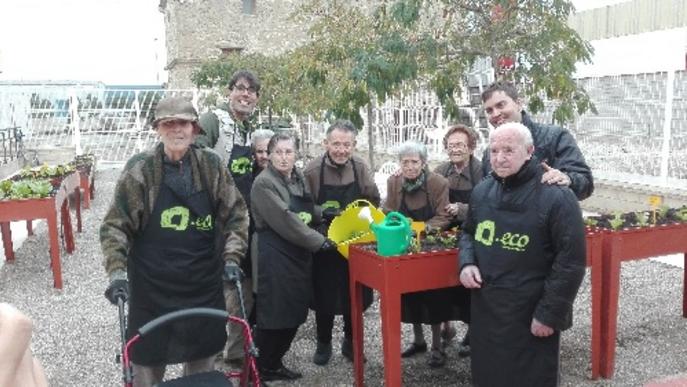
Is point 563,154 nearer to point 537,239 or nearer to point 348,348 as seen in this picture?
point 537,239

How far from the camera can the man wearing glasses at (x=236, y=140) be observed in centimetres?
434

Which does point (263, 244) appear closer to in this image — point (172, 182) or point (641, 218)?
point (172, 182)

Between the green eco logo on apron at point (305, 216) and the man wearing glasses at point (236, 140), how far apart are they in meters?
0.41

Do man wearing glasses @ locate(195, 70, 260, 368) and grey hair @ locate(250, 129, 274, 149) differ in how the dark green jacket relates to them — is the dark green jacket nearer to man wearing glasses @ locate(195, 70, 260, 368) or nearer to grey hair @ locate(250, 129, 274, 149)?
man wearing glasses @ locate(195, 70, 260, 368)

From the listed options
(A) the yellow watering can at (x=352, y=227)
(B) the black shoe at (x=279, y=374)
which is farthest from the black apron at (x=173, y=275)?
(B) the black shoe at (x=279, y=374)

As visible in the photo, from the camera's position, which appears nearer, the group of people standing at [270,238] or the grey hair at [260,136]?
the group of people standing at [270,238]

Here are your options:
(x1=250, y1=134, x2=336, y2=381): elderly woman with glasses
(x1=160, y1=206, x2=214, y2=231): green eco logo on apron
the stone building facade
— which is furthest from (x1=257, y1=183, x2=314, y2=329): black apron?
the stone building facade

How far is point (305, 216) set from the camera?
4.16 metres

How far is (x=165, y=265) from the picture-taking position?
311cm

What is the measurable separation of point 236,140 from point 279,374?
61.6 inches

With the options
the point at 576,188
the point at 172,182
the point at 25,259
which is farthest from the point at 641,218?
the point at 25,259

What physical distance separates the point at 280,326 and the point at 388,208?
1.11 meters

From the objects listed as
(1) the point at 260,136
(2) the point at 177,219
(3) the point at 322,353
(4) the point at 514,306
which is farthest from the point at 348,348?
(2) the point at 177,219

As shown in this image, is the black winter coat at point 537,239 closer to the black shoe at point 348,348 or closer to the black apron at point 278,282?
the black apron at point 278,282
